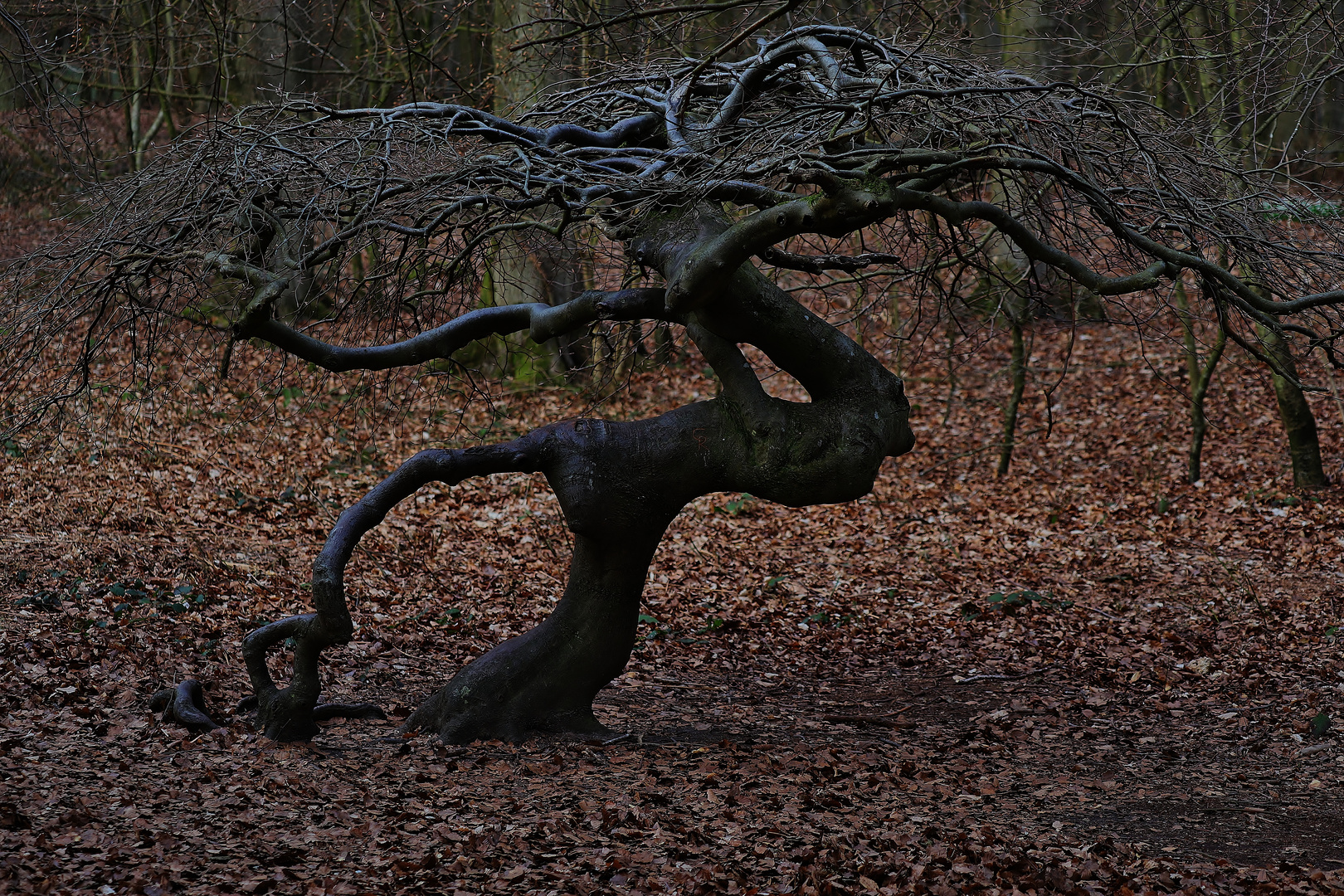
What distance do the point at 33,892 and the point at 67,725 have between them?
2.20m

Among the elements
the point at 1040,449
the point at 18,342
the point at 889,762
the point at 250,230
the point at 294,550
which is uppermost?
the point at 250,230

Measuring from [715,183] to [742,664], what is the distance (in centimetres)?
443

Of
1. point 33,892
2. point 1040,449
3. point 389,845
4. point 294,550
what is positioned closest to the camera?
point 33,892

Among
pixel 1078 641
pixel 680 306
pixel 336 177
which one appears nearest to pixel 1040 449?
pixel 1078 641

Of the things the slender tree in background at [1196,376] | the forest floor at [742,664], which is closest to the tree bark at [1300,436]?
the forest floor at [742,664]

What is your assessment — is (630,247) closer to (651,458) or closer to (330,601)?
(651,458)

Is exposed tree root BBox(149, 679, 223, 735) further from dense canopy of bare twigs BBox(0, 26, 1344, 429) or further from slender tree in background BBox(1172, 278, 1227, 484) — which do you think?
slender tree in background BBox(1172, 278, 1227, 484)

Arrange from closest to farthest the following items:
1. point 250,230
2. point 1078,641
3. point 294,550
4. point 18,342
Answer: point 250,230 → point 18,342 → point 1078,641 → point 294,550

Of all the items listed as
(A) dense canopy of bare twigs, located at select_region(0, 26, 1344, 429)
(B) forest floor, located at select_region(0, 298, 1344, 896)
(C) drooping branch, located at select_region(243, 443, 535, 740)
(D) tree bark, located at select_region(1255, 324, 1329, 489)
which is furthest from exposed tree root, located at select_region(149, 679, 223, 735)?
(D) tree bark, located at select_region(1255, 324, 1329, 489)

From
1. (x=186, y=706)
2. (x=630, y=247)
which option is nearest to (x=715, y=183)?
(x=630, y=247)

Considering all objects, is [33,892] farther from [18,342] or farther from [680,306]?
[680,306]

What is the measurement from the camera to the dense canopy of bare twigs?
5012 mm

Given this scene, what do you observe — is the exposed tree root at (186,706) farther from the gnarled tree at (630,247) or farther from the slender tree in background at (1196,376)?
the slender tree in background at (1196,376)

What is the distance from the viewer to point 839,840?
4863mm
